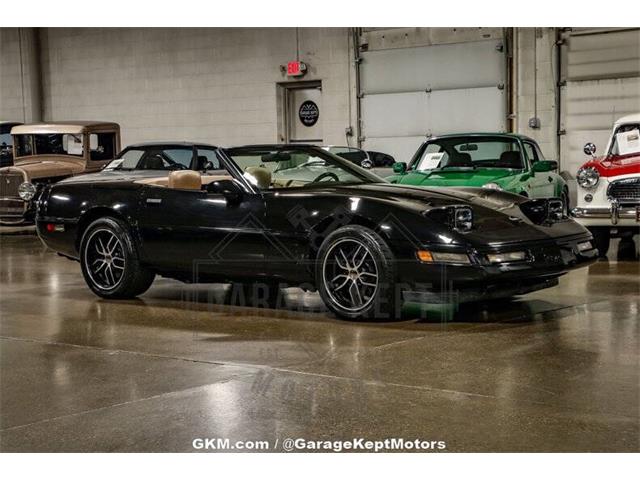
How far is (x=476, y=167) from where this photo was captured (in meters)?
10.6

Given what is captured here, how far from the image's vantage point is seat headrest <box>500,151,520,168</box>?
10.7 meters

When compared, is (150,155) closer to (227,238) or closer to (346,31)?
(227,238)

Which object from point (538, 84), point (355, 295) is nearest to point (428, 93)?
point (538, 84)

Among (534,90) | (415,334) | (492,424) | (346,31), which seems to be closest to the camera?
(492,424)

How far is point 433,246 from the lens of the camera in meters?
6.12

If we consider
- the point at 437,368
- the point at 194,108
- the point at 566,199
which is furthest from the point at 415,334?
the point at 194,108

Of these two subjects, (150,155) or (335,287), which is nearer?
(335,287)

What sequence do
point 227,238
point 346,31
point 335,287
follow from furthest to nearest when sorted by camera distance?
point 346,31 → point 227,238 → point 335,287

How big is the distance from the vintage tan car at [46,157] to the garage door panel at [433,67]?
5.46 m

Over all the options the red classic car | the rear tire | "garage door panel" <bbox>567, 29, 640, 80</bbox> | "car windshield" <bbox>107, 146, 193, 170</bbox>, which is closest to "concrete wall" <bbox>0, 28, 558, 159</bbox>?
"garage door panel" <bbox>567, 29, 640, 80</bbox>

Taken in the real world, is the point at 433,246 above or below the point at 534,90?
below

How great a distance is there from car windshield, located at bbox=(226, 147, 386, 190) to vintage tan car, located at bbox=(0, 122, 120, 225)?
8304 millimetres

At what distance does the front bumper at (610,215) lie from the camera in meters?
10.1

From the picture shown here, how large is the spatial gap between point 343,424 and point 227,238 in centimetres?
321
